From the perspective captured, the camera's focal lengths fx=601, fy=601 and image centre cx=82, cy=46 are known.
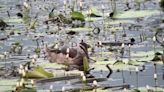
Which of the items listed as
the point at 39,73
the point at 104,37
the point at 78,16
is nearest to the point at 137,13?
the point at 78,16

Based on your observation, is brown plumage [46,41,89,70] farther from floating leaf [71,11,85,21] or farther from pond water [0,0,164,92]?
floating leaf [71,11,85,21]

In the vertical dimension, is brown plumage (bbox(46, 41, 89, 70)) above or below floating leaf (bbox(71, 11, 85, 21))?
below

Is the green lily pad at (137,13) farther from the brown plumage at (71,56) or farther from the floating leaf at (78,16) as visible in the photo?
the brown plumage at (71,56)

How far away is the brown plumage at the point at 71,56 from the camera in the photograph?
5125 mm

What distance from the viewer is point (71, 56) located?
524 centimetres

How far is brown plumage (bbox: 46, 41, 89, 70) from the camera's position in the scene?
202 inches

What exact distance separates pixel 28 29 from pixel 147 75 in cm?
283

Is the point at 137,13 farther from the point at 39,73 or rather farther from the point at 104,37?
the point at 39,73

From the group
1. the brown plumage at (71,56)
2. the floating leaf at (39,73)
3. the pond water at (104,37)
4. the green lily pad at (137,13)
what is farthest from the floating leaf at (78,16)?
the floating leaf at (39,73)

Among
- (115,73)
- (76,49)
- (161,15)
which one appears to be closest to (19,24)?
(161,15)

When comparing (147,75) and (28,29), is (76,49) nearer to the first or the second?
(147,75)

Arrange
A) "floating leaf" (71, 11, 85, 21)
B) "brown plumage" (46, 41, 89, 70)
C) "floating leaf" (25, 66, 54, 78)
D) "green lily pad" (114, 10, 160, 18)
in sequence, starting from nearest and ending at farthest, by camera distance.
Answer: "floating leaf" (25, 66, 54, 78)
"brown plumage" (46, 41, 89, 70)
"floating leaf" (71, 11, 85, 21)
"green lily pad" (114, 10, 160, 18)

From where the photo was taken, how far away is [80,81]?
4590mm

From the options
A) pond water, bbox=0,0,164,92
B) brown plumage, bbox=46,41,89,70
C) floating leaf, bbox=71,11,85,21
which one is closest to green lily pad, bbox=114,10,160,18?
pond water, bbox=0,0,164,92
